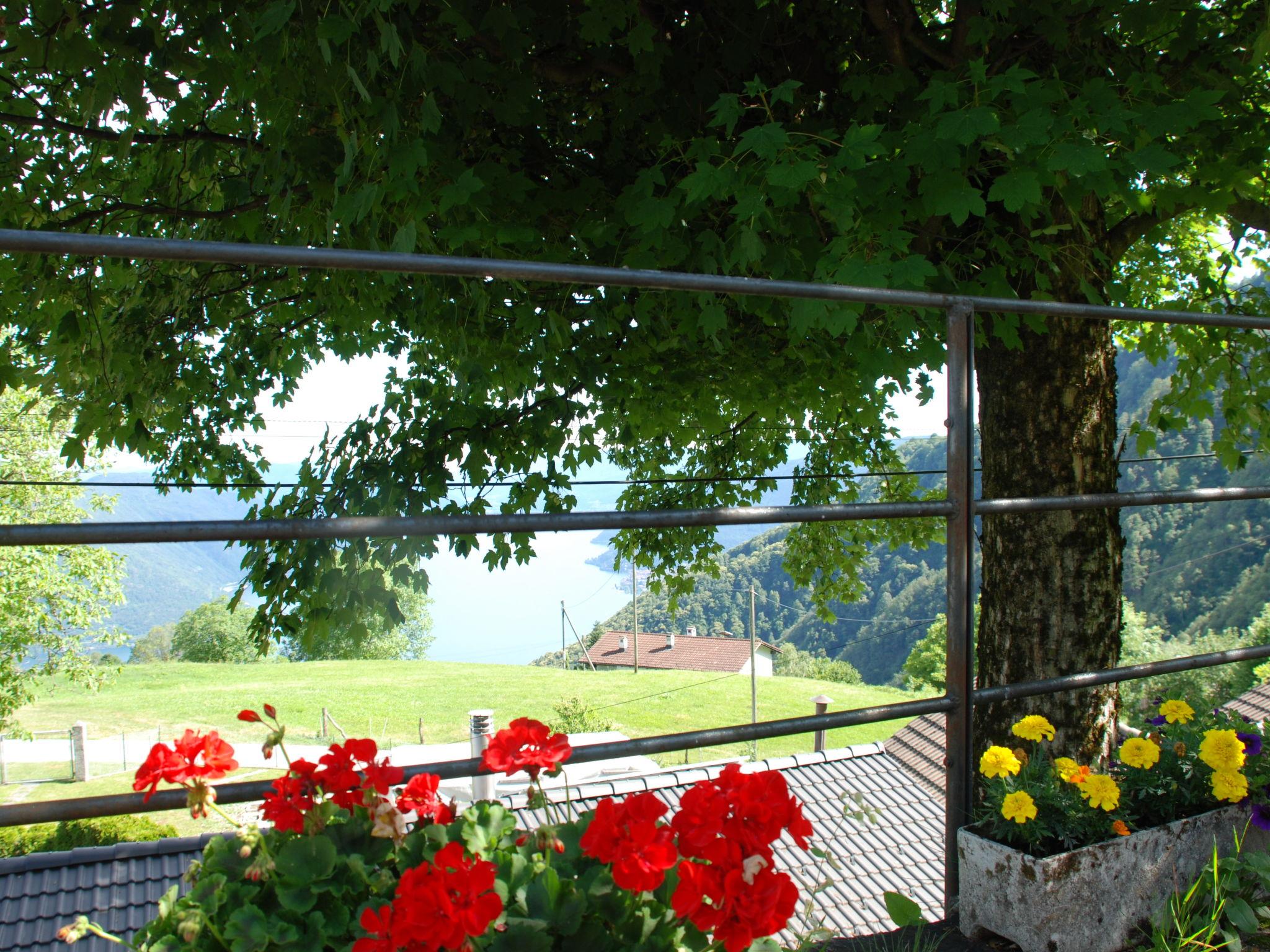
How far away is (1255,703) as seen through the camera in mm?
10914

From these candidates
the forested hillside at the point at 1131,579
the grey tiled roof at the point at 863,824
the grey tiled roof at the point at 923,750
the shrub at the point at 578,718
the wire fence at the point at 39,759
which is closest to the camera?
the grey tiled roof at the point at 863,824

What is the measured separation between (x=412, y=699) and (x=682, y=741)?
4752 centimetres

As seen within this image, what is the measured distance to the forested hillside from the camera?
160 ft

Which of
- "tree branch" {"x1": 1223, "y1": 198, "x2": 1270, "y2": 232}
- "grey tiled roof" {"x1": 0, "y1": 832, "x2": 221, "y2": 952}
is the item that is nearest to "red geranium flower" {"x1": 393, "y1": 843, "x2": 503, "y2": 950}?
"tree branch" {"x1": 1223, "y1": 198, "x2": 1270, "y2": 232}

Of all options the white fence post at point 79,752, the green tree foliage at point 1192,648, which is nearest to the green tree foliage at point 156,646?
the white fence post at point 79,752

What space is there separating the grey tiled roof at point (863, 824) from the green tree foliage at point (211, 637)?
179 feet

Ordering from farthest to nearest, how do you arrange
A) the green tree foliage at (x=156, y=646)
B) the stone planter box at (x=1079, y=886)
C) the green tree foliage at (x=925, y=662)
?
the green tree foliage at (x=156, y=646), the green tree foliage at (x=925, y=662), the stone planter box at (x=1079, y=886)

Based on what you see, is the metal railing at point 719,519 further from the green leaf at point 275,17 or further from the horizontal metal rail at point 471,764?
the green leaf at point 275,17

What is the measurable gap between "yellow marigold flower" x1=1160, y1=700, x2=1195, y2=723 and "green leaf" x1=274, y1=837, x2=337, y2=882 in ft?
5.01

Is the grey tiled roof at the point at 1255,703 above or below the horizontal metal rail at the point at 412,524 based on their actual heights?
below

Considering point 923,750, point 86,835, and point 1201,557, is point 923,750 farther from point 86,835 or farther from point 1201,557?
point 1201,557

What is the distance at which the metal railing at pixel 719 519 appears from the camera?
3.33 ft

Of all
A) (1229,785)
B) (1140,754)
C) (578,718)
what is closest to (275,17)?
(1140,754)

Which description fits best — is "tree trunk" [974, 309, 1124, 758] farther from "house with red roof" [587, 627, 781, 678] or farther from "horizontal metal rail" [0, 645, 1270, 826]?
"house with red roof" [587, 627, 781, 678]
